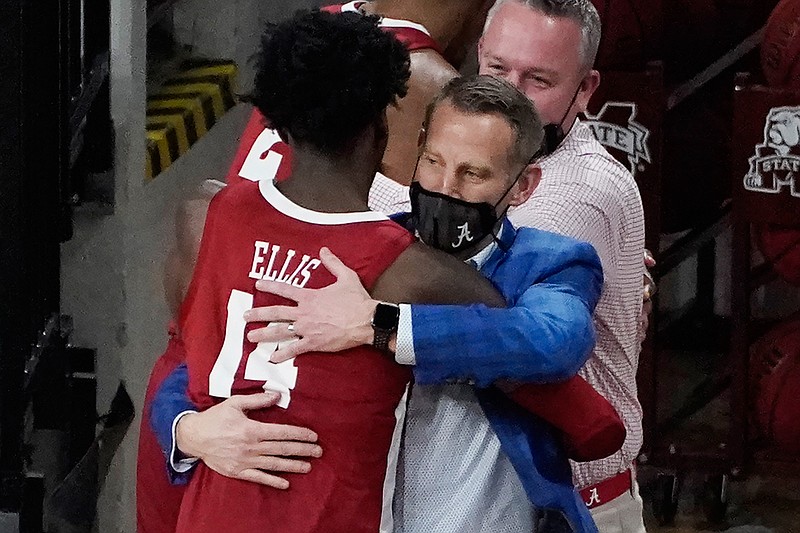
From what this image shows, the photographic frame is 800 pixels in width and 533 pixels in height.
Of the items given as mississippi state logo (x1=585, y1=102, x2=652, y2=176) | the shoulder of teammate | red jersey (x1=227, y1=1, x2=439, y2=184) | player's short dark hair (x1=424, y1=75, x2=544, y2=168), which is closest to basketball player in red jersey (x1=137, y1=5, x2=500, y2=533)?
red jersey (x1=227, y1=1, x2=439, y2=184)

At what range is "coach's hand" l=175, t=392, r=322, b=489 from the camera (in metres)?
1.43

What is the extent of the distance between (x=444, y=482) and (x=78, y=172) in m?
1.47

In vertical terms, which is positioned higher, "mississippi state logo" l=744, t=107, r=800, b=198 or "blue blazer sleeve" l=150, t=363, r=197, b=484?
"blue blazer sleeve" l=150, t=363, r=197, b=484

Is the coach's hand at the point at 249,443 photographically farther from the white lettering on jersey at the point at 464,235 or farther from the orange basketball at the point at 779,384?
the orange basketball at the point at 779,384

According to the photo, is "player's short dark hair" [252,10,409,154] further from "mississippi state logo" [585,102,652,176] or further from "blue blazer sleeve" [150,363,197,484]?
"mississippi state logo" [585,102,652,176]

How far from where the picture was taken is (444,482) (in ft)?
4.98

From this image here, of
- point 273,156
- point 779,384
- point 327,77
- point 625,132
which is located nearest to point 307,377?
point 327,77

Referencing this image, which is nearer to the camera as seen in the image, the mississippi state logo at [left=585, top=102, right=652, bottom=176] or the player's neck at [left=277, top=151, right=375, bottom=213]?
the player's neck at [left=277, top=151, right=375, bottom=213]

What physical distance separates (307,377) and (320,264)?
4.9 inches

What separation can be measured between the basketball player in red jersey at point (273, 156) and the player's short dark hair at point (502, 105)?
147 mm

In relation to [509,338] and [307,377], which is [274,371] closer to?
[307,377]

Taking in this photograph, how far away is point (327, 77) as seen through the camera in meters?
1.44

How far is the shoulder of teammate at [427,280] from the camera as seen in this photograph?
1414mm

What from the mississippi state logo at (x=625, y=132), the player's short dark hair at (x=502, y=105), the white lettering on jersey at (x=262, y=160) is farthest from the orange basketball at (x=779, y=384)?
the player's short dark hair at (x=502, y=105)
